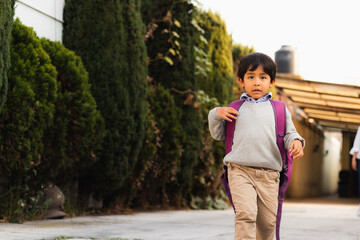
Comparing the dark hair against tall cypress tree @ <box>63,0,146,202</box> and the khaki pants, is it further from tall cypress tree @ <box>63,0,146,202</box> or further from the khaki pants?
tall cypress tree @ <box>63,0,146,202</box>

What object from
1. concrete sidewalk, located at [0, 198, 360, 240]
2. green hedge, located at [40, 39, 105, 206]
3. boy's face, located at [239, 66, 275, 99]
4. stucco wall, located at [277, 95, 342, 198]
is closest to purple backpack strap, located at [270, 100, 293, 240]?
boy's face, located at [239, 66, 275, 99]

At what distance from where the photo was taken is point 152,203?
8.98m

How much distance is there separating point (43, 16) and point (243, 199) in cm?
449

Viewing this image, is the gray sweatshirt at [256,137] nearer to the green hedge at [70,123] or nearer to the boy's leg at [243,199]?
the boy's leg at [243,199]

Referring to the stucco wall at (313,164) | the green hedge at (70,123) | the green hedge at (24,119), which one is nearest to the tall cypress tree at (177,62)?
the green hedge at (70,123)

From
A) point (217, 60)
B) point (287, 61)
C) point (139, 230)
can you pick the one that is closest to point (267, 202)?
point (139, 230)

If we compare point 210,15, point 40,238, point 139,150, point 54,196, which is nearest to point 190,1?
point 210,15

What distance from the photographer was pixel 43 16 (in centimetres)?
680

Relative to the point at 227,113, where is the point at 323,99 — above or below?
above

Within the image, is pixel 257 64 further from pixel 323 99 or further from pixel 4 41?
pixel 323 99

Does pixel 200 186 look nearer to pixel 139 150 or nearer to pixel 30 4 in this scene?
pixel 139 150

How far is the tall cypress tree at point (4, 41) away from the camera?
484cm

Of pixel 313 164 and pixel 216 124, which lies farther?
pixel 313 164

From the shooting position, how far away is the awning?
514 inches
